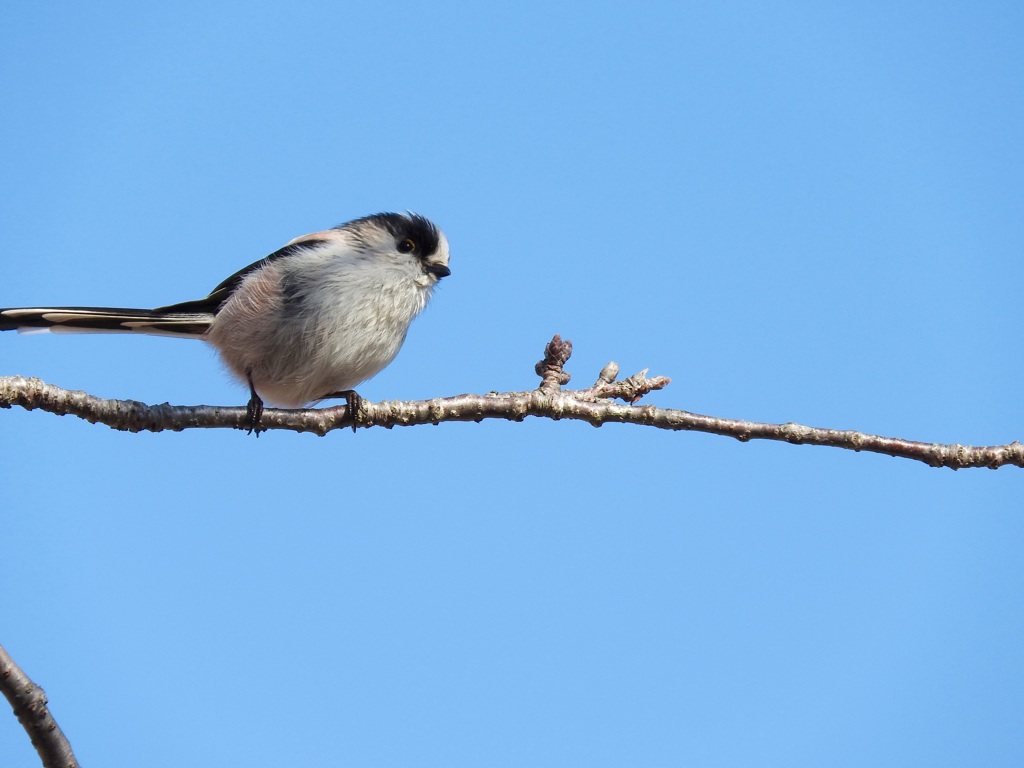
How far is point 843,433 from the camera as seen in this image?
11.3 feet

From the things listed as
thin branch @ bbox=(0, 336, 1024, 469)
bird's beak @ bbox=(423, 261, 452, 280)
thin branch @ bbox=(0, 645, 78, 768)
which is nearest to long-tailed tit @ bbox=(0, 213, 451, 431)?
bird's beak @ bbox=(423, 261, 452, 280)

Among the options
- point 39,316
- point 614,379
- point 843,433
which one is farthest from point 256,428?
point 843,433

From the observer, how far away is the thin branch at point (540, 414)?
3.36 meters

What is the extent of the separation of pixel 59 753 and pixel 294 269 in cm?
321

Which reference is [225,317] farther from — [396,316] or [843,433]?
[843,433]

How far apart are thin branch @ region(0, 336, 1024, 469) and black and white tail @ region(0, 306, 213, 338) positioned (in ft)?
4.11

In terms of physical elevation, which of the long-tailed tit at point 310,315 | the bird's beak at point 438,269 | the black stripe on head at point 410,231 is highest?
the black stripe on head at point 410,231

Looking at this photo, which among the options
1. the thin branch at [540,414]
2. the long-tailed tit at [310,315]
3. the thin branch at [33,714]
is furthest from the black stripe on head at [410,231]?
the thin branch at [33,714]

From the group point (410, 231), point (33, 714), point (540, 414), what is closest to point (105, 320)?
point (410, 231)

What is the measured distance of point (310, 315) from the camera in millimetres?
4926

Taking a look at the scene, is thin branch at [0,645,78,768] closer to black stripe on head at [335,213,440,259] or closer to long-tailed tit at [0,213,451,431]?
long-tailed tit at [0,213,451,431]

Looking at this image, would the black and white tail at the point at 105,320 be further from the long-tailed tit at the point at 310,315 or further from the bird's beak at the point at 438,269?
the bird's beak at the point at 438,269

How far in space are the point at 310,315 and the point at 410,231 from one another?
1.04 metres

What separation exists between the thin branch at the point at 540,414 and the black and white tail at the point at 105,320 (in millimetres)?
1253
